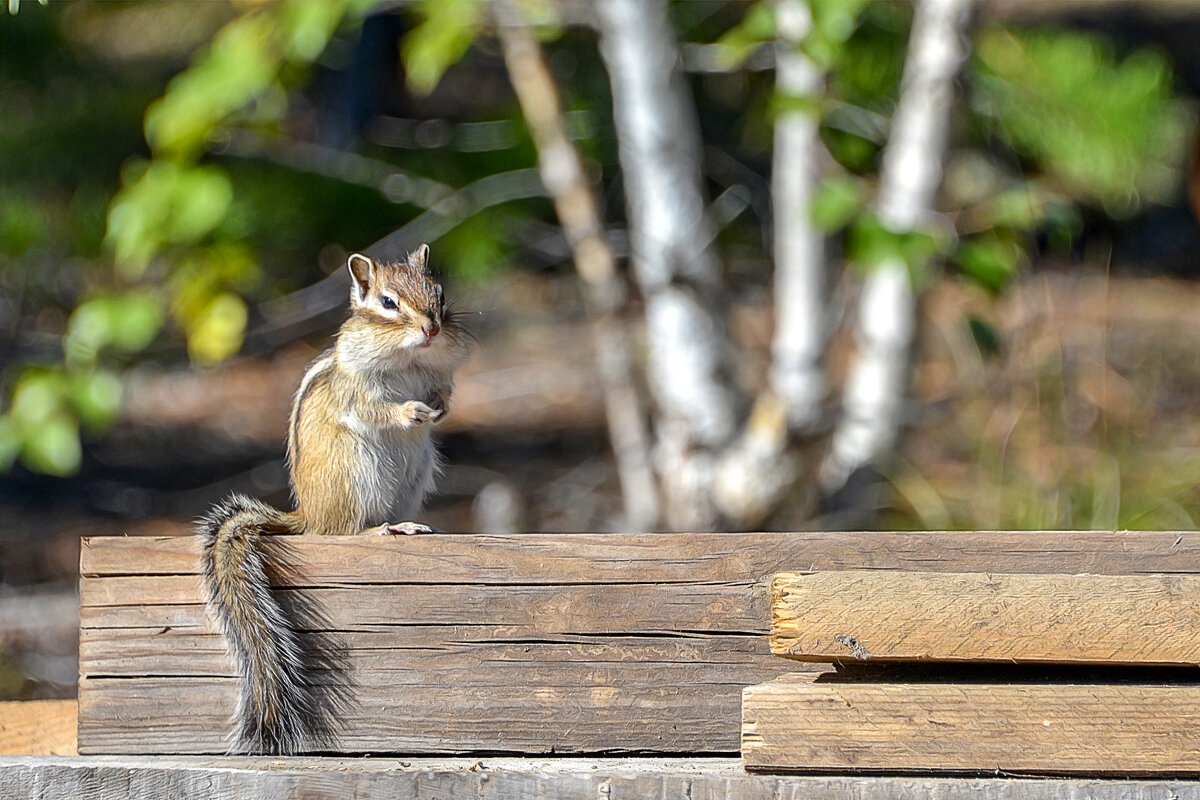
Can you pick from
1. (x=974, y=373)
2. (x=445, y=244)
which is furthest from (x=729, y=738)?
(x=974, y=373)

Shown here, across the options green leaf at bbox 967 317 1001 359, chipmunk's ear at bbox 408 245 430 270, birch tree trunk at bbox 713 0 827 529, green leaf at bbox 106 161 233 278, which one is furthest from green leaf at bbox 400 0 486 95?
green leaf at bbox 967 317 1001 359

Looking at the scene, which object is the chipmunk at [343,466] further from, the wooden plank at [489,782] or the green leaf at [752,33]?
the green leaf at [752,33]

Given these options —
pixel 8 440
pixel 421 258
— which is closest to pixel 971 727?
pixel 421 258

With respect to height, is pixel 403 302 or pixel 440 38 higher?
pixel 440 38

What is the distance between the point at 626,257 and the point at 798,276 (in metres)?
0.98

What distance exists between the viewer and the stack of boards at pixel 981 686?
1.51m

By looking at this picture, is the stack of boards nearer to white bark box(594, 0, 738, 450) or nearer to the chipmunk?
the chipmunk

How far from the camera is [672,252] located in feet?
14.1

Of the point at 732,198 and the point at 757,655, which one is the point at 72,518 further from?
the point at 757,655

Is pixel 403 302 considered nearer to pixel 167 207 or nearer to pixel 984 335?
pixel 167 207

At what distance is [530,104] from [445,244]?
2.39 feet

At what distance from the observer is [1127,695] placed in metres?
1.52

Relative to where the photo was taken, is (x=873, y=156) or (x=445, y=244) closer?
(x=445, y=244)

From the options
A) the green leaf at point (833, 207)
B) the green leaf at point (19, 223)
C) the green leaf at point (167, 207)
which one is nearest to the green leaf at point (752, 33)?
the green leaf at point (833, 207)
